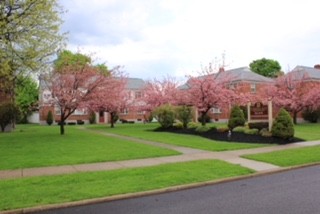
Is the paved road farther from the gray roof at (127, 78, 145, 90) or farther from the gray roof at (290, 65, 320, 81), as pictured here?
the gray roof at (127, 78, 145, 90)

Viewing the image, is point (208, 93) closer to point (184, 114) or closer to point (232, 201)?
point (184, 114)

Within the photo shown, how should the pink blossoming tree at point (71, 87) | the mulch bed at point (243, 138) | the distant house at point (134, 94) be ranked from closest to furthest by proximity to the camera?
the mulch bed at point (243, 138) < the pink blossoming tree at point (71, 87) < the distant house at point (134, 94)

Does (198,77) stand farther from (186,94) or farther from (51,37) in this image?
(51,37)

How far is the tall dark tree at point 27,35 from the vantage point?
52.3 feet

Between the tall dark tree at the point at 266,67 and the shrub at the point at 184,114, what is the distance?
169 ft

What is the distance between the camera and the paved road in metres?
7.04

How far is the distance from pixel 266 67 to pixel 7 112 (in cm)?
6046

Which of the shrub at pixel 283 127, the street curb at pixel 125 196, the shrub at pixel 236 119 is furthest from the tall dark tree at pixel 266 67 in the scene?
the street curb at pixel 125 196

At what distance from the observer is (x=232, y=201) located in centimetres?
771

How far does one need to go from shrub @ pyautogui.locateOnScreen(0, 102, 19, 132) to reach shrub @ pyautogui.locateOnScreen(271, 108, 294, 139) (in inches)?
813

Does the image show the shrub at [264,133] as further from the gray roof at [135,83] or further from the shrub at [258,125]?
the gray roof at [135,83]

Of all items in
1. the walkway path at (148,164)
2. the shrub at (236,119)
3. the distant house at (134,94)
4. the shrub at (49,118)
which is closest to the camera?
the walkway path at (148,164)

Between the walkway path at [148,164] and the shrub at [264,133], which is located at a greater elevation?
the shrub at [264,133]

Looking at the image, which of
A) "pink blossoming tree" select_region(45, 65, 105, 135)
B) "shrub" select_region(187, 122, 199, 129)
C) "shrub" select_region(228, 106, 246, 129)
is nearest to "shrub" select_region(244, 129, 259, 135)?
"shrub" select_region(228, 106, 246, 129)
